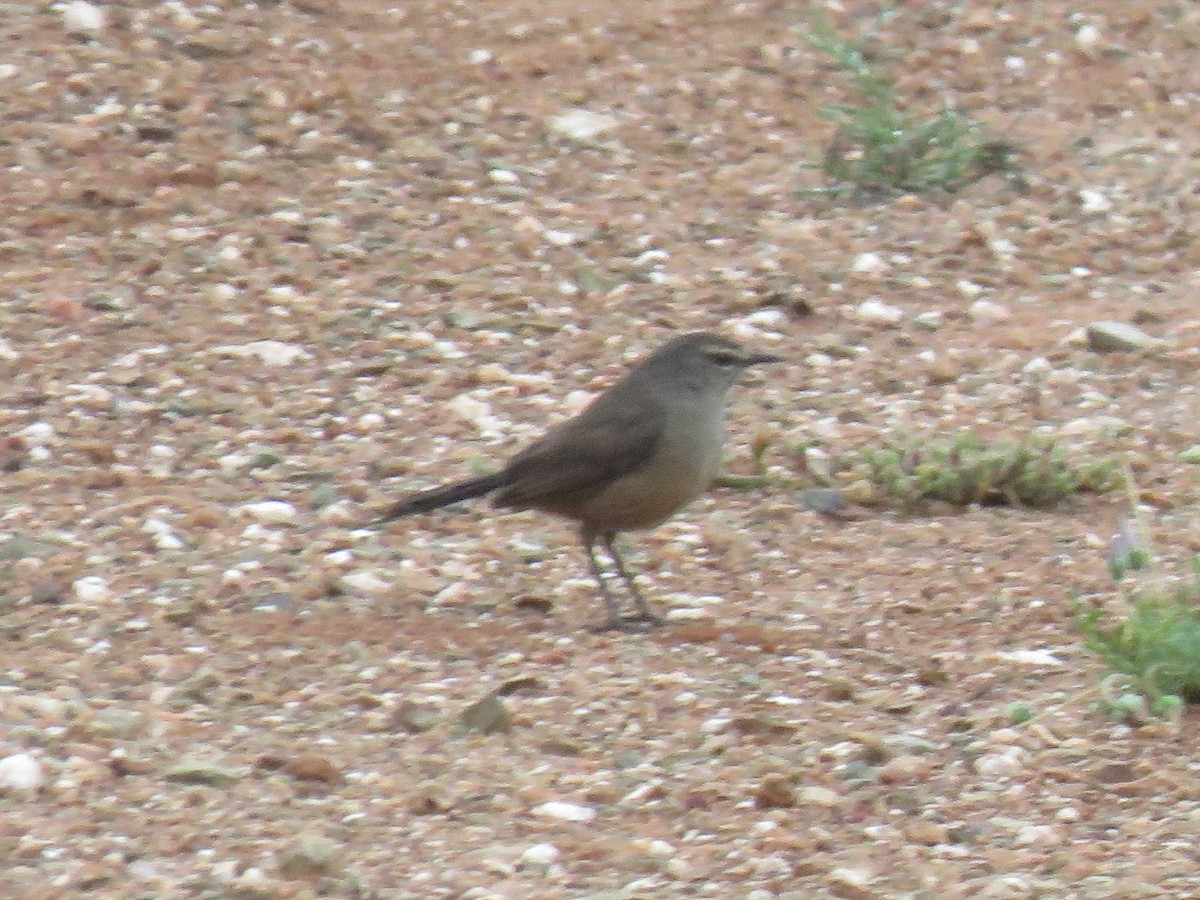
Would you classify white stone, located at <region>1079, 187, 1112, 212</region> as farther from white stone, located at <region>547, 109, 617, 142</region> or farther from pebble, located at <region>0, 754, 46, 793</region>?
pebble, located at <region>0, 754, 46, 793</region>

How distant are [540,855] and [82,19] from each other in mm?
5622

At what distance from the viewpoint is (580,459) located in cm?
622

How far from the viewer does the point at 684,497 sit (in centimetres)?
621

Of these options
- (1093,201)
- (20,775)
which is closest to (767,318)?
(1093,201)

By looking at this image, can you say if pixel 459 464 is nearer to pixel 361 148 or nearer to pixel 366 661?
pixel 366 661

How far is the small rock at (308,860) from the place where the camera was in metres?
4.51

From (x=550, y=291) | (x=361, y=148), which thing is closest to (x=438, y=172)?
(x=361, y=148)

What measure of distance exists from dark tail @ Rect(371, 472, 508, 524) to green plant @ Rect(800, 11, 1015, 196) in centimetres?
306

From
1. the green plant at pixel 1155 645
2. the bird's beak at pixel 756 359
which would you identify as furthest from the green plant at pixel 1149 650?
the bird's beak at pixel 756 359

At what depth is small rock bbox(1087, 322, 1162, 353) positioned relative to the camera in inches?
307

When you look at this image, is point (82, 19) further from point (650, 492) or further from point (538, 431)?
point (650, 492)

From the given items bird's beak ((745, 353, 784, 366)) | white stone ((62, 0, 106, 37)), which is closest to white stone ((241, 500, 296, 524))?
bird's beak ((745, 353, 784, 366))

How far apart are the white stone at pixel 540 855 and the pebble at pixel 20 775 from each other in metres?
1.11

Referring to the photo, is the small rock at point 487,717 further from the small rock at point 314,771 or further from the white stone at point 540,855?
the white stone at point 540,855
